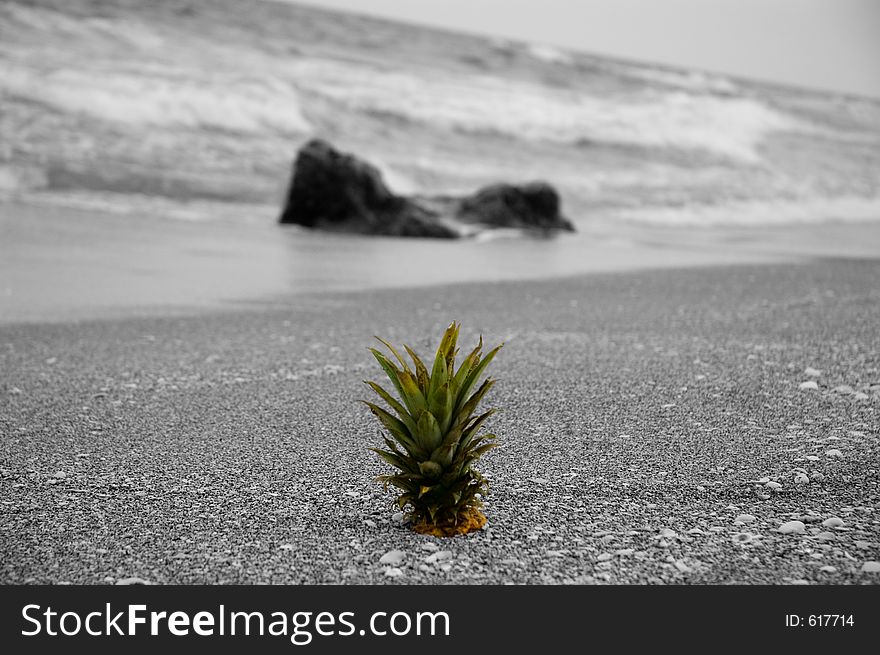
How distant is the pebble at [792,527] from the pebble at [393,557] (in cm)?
137

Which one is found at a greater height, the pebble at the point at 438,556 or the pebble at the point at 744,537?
the pebble at the point at 744,537

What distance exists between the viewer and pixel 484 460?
3998 millimetres

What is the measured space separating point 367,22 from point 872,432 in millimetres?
44990

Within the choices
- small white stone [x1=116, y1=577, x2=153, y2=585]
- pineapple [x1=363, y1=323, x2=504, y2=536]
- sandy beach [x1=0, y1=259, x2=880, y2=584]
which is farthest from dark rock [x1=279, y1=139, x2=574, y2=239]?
small white stone [x1=116, y1=577, x2=153, y2=585]

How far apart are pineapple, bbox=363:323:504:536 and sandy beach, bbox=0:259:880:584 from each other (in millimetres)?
100

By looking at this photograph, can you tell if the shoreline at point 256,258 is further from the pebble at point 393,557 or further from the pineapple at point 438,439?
the pebble at point 393,557

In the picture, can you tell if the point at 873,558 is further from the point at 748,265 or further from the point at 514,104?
the point at 514,104

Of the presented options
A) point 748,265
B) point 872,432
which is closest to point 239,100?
point 748,265

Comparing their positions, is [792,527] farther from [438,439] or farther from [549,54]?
[549,54]

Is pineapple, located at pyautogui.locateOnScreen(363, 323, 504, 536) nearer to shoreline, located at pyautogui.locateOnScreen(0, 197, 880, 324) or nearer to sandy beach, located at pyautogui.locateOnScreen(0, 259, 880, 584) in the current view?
sandy beach, located at pyautogui.locateOnScreen(0, 259, 880, 584)

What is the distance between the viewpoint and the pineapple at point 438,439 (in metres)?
3.06

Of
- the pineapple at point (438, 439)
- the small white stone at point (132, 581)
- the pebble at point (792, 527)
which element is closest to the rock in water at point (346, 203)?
the pineapple at point (438, 439)

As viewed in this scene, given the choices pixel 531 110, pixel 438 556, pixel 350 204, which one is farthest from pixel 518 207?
pixel 531 110

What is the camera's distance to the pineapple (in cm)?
306
